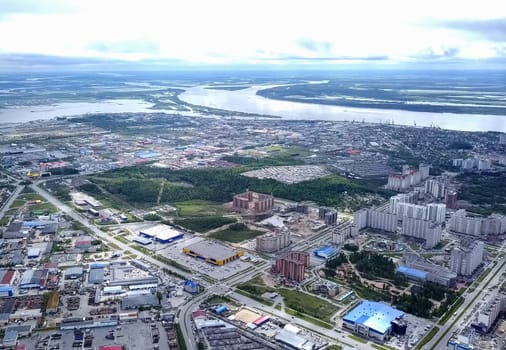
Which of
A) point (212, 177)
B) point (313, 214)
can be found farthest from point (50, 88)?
point (313, 214)

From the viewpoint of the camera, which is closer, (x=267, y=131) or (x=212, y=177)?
(x=212, y=177)

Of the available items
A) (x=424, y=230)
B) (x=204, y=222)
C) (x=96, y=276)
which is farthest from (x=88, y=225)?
(x=424, y=230)

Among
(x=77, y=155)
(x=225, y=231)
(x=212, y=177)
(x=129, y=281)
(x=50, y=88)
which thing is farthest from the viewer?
(x=50, y=88)

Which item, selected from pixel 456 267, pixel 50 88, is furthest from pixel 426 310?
pixel 50 88

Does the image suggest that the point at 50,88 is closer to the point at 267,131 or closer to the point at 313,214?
the point at 267,131

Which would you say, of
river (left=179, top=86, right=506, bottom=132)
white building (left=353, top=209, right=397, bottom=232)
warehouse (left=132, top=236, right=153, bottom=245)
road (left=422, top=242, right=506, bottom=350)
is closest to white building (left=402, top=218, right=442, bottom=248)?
white building (left=353, top=209, right=397, bottom=232)

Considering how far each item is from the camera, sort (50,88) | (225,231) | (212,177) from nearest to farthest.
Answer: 1. (225,231)
2. (212,177)
3. (50,88)

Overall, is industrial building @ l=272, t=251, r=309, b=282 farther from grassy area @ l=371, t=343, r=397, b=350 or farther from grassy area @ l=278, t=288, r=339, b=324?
grassy area @ l=371, t=343, r=397, b=350

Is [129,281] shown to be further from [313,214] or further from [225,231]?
[313,214]

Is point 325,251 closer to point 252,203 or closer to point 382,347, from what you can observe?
point 252,203
